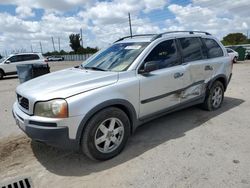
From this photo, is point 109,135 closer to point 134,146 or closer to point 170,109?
point 134,146

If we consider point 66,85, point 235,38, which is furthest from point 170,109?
point 235,38

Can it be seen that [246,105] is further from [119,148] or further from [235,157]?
[119,148]

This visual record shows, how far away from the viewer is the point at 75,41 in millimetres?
72625

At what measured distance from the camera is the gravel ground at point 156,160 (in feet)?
10.3

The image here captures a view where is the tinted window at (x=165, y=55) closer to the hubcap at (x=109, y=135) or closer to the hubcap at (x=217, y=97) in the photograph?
the hubcap at (x=109, y=135)

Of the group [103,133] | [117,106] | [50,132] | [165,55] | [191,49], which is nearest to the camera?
[50,132]

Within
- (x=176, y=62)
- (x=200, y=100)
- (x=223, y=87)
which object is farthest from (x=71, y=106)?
(x=223, y=87)

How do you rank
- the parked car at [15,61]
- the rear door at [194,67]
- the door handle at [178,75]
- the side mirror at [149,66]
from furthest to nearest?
the parked car at [15,61] → the rear door at [194,67] → the door handle at [178,75] → the side mirror at [149,66]

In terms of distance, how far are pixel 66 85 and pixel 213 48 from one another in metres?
3.67

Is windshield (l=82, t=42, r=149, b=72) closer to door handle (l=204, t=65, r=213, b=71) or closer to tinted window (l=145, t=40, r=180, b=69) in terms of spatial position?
tinted window (l=145, t=40, r=180, b=69)

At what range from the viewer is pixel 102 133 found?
3598mm

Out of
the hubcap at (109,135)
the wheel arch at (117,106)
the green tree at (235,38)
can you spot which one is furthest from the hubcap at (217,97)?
the green tree at (235,38)

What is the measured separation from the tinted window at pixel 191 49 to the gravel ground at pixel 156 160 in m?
1.29

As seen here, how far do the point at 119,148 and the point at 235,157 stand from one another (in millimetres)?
1668
